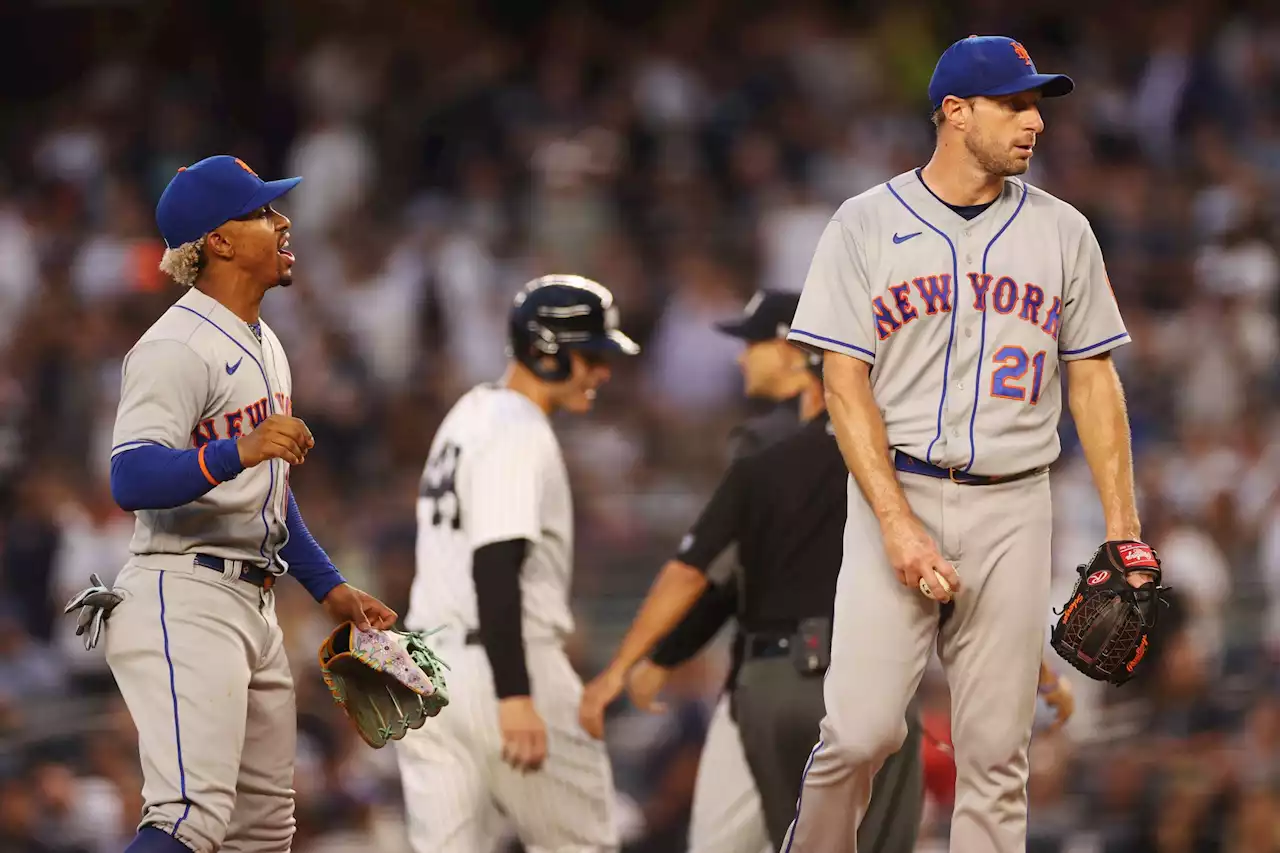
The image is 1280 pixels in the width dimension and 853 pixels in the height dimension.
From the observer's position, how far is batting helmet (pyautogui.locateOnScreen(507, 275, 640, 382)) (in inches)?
224

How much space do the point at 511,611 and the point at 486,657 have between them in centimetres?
19

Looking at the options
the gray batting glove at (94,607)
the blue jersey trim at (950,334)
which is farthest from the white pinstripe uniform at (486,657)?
the blue jersey trim at (950,334)

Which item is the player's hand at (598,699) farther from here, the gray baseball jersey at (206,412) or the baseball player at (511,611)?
the gray baseball jersey at (206,412)

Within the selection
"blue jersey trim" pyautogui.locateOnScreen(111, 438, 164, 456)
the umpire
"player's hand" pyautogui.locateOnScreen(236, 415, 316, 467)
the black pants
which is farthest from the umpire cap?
"blue jersey trim" pyautogui.locateOnScreen(111, 438, 164, 456)

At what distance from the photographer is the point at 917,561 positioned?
13.9 feet

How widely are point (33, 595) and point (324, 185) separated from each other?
154 inches

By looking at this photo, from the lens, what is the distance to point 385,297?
38.9 ft

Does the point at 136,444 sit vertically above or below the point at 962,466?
above

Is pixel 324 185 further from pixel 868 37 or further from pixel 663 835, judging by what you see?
pixel 663 835

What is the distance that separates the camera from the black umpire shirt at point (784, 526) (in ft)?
17.6

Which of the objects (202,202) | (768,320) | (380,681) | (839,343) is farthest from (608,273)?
(839,343)

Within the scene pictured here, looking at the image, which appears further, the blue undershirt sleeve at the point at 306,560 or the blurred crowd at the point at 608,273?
the blurred crowd at the point at 608,273

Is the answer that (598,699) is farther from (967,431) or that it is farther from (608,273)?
(608,273)

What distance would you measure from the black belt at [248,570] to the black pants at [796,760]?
1482mm
